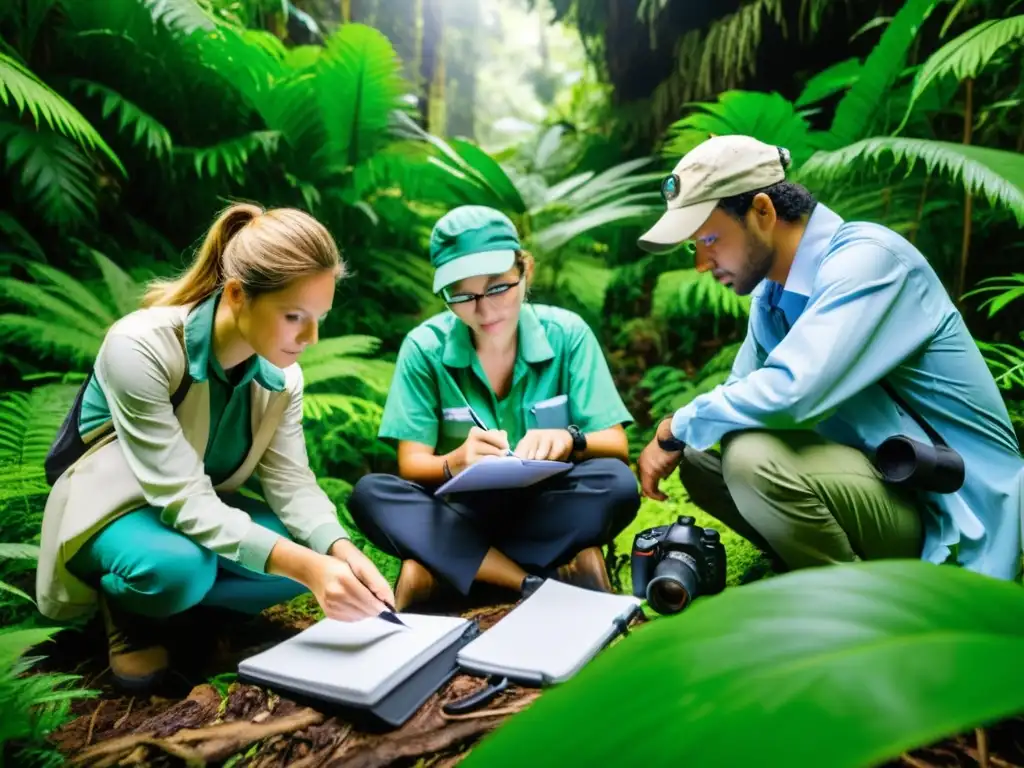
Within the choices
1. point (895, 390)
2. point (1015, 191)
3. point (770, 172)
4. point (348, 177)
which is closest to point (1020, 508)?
point (895, 390)

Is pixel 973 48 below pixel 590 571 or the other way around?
the other way around

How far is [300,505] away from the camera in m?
1.56

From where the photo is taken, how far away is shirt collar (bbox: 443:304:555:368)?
6.02ft

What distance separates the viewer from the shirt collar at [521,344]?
1836mm

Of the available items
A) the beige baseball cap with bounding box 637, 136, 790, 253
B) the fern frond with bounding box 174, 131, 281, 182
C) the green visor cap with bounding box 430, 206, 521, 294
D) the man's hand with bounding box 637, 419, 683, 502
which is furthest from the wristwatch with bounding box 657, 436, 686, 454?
the fern frond with bounding box 174, 131, 281, 182

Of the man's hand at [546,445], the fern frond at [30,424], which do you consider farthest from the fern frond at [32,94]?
the man's hand at [546,445]

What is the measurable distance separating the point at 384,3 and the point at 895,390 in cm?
694

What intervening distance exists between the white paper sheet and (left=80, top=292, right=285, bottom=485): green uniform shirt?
46 cm

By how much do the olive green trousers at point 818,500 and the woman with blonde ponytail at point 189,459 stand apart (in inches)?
32.2

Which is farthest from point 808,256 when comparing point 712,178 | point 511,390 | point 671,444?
point 511,390

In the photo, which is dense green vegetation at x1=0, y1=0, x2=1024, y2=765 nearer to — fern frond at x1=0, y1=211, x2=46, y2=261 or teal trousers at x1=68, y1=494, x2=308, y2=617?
fern frond at x1=0, y1=211, x2=46, y2=261

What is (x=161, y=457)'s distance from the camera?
1.32m

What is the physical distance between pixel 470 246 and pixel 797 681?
4.74 feet

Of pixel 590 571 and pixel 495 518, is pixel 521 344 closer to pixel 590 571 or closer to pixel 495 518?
pixel 495 518
